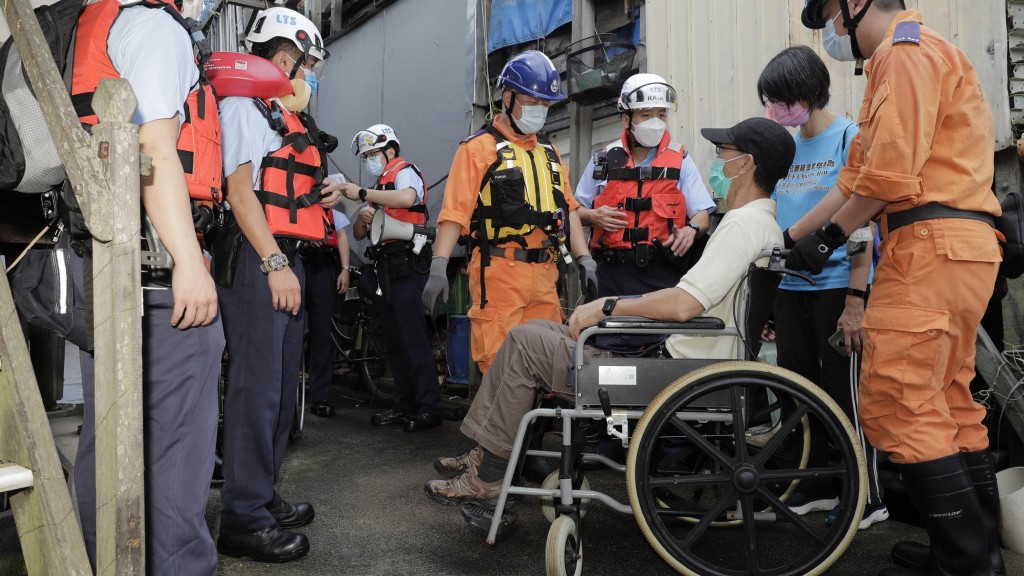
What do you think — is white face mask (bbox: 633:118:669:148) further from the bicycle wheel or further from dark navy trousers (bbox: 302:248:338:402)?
the bicycle wheel

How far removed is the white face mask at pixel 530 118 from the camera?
Answer: 3.84 meters

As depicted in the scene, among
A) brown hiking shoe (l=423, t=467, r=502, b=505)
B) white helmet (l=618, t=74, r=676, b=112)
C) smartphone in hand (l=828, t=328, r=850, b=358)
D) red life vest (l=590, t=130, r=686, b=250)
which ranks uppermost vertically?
white helmet (l=618, t=74, r=676, b=112)

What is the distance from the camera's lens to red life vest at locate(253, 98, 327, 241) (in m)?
2.88

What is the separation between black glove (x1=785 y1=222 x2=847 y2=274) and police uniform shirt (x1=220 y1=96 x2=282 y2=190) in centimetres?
194

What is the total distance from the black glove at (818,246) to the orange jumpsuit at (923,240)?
0.16 metres

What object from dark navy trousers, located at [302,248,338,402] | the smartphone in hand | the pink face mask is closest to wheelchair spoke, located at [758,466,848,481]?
the smartphone in hand

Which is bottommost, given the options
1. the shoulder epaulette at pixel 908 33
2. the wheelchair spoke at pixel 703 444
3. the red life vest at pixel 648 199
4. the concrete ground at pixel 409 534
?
the concrete ground at pixel 409 534

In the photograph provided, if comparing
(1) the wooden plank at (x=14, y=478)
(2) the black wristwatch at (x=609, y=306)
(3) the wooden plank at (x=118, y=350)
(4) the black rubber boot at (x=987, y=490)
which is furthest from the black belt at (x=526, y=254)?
(1) the wooden plank at (x=14, y=478)

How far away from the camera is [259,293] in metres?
2.75

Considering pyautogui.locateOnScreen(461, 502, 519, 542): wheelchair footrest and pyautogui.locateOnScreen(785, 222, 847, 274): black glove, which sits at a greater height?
pyautogui.locateOnScreen(785, 222, 847, 274): black glove

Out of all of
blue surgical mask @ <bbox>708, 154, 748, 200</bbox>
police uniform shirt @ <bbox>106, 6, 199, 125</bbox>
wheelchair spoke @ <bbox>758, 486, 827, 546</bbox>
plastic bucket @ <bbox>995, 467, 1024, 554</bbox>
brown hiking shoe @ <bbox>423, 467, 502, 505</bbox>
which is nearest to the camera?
police uniform shirt @ <bbox>106, 6, 199, 125</bbox>

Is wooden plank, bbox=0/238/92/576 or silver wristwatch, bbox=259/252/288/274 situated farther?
silver wristwatch, bbox=259/252/288/274

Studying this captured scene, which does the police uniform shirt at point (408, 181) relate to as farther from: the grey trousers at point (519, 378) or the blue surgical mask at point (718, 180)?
the grey trousers at point (519, 378)

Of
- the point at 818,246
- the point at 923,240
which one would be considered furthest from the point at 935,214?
the point at 818,246
